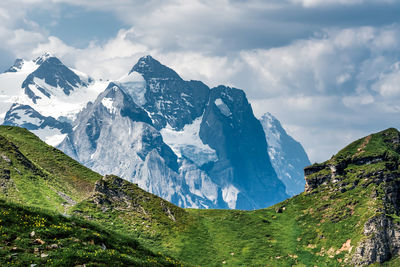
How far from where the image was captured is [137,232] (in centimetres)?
12288

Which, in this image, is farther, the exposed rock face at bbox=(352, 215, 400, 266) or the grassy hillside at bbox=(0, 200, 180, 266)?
the exposed rock face at bbox=(352, 215, 400, 266)

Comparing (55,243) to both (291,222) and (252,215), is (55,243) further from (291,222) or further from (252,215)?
(252,215)

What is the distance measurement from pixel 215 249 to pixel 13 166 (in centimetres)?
6384

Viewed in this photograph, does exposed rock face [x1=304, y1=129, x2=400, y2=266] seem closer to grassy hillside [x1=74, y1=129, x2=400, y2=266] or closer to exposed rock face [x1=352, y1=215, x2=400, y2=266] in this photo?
exposed rock face [x1=352, y1=215, x2=400, y2=266]

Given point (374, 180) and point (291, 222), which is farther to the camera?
point (291, 222)

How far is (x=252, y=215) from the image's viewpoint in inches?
6014

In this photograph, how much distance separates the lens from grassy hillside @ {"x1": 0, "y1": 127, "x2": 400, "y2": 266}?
4660 inches

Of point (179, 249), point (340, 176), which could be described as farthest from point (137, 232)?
point (340, 176)

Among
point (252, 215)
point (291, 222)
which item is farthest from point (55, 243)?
point (252, 215)

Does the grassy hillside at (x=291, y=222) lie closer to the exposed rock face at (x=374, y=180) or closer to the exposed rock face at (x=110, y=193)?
the exposed rock face at (x=374, y=180)

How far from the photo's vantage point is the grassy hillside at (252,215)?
118 metres

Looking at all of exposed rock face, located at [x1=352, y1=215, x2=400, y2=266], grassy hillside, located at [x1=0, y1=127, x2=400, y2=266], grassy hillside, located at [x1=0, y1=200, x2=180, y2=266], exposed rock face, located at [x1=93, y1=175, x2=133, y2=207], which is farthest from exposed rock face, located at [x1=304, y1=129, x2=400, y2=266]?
grassy hillside, located at [x1=0, y1=200, x2=180, y2=266]

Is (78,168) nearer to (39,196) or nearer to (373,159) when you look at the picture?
(39,196)

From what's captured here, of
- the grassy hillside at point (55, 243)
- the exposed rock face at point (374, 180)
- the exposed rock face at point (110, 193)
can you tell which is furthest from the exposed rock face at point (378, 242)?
the grassy hillside at point (55, 243)
